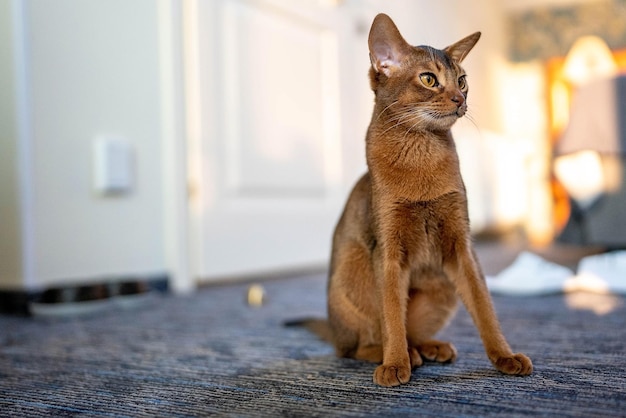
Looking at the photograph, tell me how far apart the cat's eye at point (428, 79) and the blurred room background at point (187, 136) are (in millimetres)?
521

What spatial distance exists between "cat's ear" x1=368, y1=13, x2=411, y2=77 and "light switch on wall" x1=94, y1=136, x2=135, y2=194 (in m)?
1.18

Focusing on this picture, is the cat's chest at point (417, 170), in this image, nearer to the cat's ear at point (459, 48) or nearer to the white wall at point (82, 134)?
the cat's ear at point (459, 48)

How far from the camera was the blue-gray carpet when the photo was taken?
768mm

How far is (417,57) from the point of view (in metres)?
0.94

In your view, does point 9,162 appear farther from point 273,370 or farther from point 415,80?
point 415,80

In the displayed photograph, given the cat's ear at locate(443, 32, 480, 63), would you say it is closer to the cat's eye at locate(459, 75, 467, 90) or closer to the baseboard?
the cat's eye at locate(459, 75, 467, 90)

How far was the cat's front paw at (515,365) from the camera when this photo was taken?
0.86 metres

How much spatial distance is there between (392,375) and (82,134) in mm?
1373

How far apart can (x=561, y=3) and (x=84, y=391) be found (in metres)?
5.50

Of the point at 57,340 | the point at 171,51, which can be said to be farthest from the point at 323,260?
the point at 57,340

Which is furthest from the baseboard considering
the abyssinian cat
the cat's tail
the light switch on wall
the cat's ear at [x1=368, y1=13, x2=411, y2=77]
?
the cat's ear at [x1=368, y1=13, x2=411, y2=77]

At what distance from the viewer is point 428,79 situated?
92 cm

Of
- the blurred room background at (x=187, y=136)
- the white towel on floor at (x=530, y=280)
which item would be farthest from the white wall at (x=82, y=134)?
the white towel on floor at (x=530, y=280)

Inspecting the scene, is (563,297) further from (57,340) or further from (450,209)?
(57,340)
